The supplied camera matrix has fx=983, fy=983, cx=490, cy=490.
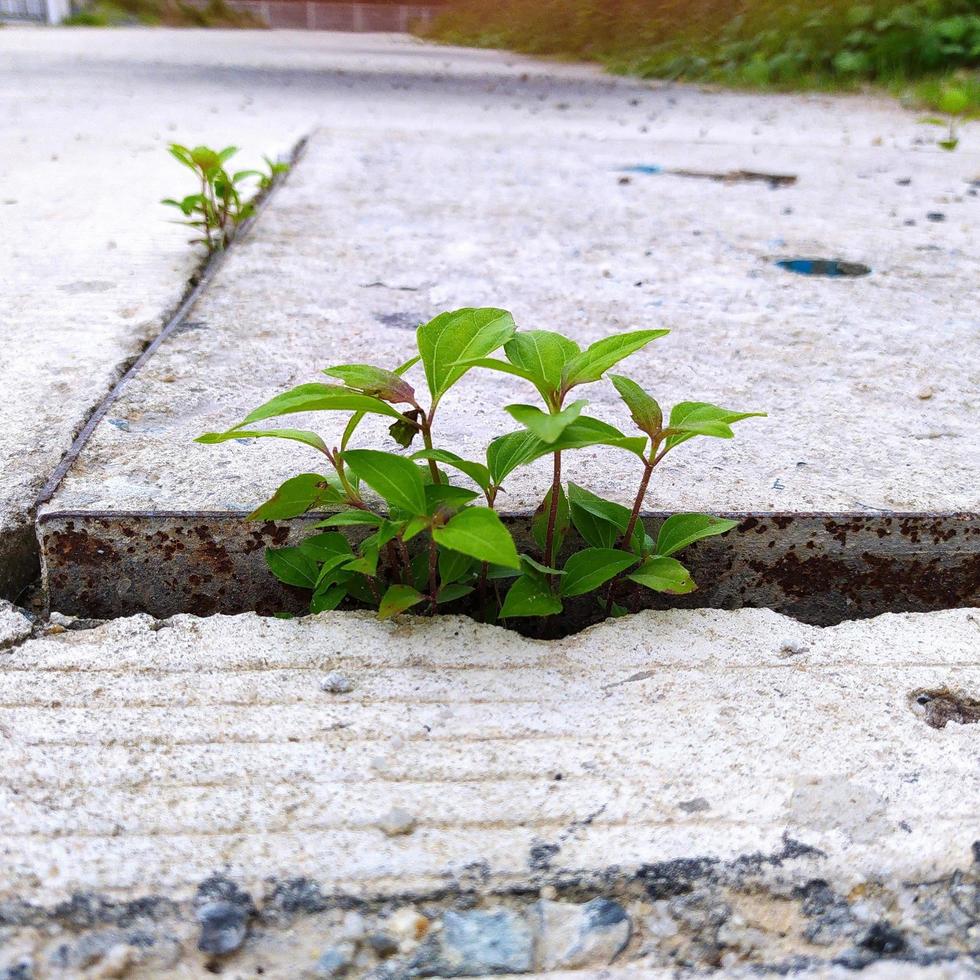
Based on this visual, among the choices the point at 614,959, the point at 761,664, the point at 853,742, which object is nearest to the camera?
the point at 614,959

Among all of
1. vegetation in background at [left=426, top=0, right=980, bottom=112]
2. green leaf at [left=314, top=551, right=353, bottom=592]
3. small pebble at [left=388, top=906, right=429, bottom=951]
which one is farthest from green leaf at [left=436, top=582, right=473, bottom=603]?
vegetation in background at [left=426, top=0, right=980, bottom=112]

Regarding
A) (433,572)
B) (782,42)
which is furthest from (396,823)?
(782,42)

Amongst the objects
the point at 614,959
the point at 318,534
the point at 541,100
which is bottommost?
the point at 614,959

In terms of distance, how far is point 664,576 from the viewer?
1026 millimetres

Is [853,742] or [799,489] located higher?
[799,489]

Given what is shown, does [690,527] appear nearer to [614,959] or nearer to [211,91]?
[614,959]

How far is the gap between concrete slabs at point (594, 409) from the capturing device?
44.1 inches

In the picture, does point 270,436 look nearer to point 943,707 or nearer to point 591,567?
point 591,567

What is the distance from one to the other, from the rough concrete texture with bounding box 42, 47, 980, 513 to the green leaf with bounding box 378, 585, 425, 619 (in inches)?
8.0

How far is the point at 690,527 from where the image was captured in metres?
1.07

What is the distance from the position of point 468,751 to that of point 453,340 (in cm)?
40

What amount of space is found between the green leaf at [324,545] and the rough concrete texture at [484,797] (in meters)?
→ 0.07

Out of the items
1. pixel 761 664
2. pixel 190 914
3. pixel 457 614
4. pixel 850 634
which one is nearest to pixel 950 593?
pixel 850 634

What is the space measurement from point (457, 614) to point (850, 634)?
1.39ft
